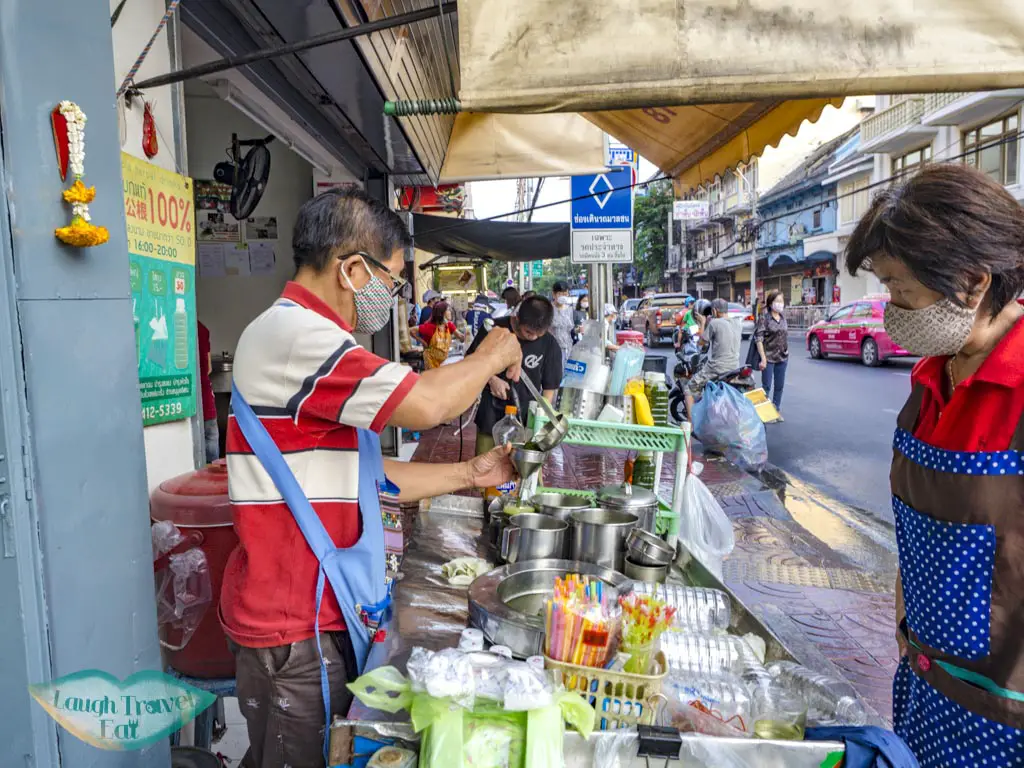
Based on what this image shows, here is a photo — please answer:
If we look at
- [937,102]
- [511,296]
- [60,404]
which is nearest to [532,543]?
[60,404]

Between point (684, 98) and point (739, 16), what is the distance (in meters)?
0.21

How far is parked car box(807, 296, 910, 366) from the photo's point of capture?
50.9 ft

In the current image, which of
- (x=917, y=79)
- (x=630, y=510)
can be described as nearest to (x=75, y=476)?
(x=630, y=510)

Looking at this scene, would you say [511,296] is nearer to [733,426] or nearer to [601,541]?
[733,426]

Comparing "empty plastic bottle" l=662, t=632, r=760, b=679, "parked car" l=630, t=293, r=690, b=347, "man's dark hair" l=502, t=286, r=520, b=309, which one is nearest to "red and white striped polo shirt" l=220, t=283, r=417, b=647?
"empty plastic bottle" l=662, t=632, r=760, b=679

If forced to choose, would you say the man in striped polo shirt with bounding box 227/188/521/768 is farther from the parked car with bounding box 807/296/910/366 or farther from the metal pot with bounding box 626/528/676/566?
the parked car with bounding box 807/296/910/366

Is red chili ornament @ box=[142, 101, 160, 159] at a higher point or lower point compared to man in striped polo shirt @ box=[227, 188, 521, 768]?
higher

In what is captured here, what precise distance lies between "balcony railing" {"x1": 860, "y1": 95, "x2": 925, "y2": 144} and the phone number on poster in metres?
25.2

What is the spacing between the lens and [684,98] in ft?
5.56

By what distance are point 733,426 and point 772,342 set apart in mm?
2875

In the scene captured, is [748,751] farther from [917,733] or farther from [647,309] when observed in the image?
[647,309]

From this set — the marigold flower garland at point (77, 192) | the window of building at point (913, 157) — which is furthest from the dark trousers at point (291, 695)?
the window of building at point (913, 157)

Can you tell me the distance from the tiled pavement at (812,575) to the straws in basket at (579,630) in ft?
1.99

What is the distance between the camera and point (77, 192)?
1.52 meters
